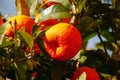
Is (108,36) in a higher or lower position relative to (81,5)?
lower

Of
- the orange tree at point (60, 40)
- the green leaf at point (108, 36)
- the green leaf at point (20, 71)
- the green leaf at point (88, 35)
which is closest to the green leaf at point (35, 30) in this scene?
the orange tree at point (60, 40)

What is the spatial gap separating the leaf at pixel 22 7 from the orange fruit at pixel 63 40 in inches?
8.6

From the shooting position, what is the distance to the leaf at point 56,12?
1311mm

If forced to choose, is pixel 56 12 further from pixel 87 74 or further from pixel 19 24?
pixel 87 74

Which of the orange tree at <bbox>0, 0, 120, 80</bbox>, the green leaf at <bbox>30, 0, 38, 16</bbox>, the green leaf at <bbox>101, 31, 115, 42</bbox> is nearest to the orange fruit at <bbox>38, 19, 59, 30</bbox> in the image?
the orange tree at <bbox>0, 0, 120, 80</bbox>

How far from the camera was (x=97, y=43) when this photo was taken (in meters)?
1.84

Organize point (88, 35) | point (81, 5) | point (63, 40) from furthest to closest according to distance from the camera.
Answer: point (88, 35) → point (81, 5) → point (63, 40)

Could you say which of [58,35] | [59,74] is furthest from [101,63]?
[58,35]

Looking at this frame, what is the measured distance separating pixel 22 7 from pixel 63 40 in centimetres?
29

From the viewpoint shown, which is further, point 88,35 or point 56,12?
point 88,35

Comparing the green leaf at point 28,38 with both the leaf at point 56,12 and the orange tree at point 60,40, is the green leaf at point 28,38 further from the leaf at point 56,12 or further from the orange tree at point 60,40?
the leaf at point 56,12

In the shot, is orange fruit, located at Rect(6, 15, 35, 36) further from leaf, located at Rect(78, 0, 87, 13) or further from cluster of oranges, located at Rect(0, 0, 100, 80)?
leaf, located at Rect(78, 0, 87, 13)

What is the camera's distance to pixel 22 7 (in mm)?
1438

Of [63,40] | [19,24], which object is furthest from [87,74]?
[19,24]
